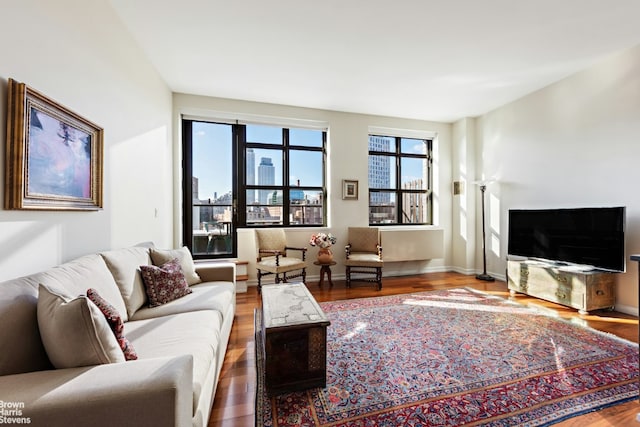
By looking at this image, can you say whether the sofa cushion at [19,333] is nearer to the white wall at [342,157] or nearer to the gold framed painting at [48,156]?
the gold framed painting at [48,156]

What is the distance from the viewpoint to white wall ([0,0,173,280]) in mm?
1371

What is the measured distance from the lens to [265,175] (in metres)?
4.52

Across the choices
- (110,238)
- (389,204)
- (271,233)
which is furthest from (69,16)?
(389,204)

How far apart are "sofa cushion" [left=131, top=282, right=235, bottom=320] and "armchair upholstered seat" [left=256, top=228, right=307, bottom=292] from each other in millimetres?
1185

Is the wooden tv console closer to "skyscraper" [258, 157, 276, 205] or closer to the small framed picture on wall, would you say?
the small framed picture on wall

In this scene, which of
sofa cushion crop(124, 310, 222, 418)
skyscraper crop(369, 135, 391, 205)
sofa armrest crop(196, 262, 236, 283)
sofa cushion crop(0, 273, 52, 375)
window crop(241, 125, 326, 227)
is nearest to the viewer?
sofa cushion crop(0, 273, 52, 375)

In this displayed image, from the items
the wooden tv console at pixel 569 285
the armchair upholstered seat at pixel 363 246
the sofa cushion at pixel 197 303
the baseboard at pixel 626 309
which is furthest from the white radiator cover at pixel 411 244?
the sofa cushion at pixel 197 303

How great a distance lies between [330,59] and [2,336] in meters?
3.36

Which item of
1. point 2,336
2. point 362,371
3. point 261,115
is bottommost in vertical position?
point 362,371

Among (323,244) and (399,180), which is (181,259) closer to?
(323,244)

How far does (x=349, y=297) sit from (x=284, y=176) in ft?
7.51

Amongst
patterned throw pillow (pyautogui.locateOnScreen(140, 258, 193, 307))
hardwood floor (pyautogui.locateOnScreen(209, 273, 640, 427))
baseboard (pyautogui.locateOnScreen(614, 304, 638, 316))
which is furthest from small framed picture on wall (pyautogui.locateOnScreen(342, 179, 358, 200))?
baseboard (pyautogui.locateOnScreen(614, 304, 638, 316))

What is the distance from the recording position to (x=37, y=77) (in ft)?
4.87

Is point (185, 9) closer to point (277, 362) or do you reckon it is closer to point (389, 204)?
point (277, 362)
